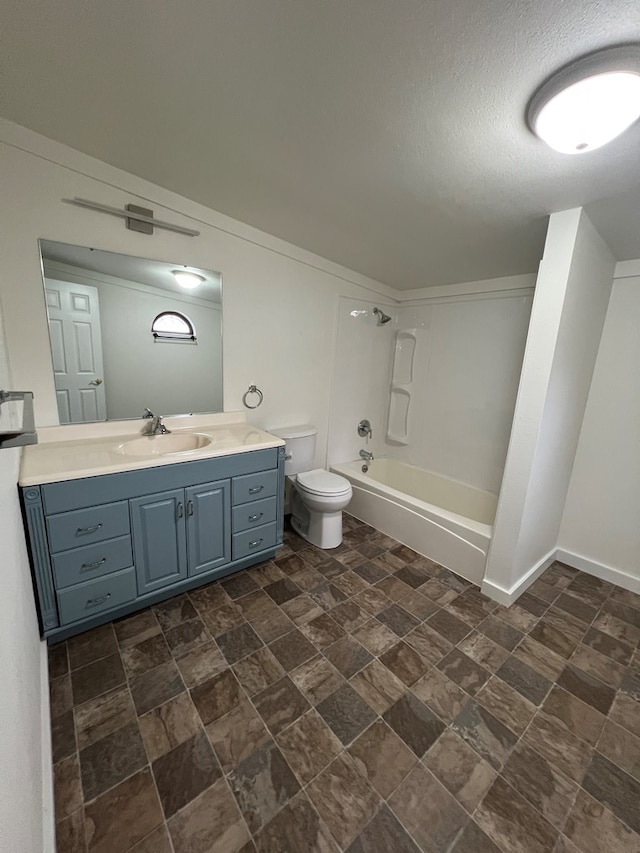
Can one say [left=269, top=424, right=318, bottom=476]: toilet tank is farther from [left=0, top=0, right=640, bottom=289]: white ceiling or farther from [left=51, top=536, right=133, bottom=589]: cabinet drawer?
[left=0, top=0, right=640, bottom=289]: white ceiling

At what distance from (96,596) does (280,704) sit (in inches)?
38.3

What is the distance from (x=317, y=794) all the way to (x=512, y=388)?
2631mm

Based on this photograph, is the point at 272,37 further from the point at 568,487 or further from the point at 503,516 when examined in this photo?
the point at 568,487

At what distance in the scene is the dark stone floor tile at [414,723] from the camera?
120 centimetres

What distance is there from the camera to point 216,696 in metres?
1.33

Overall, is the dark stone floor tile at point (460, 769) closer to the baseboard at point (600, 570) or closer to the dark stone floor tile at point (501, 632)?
the dark stone floor tile at point (501, 632)

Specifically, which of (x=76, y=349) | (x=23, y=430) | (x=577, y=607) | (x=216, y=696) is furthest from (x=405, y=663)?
(x=76, y=349)

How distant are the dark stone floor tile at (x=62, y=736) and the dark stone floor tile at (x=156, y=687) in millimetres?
200

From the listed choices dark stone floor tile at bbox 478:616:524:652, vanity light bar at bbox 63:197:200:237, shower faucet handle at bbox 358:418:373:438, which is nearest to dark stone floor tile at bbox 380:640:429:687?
dark stone floor tile at bbox 478:616:524:652

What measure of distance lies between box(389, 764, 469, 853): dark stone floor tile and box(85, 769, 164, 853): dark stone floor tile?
29.4 inches

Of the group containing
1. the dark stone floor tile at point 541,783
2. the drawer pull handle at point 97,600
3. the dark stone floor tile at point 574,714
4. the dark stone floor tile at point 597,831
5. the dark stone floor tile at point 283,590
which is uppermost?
the drawer pull handle at point 97,600

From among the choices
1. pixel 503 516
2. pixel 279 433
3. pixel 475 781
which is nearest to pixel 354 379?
pixel 279 433

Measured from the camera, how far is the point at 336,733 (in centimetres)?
121

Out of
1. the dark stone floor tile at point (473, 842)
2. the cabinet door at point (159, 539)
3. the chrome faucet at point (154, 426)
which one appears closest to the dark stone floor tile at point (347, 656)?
the dark stone floor tile at point (473, 842)
